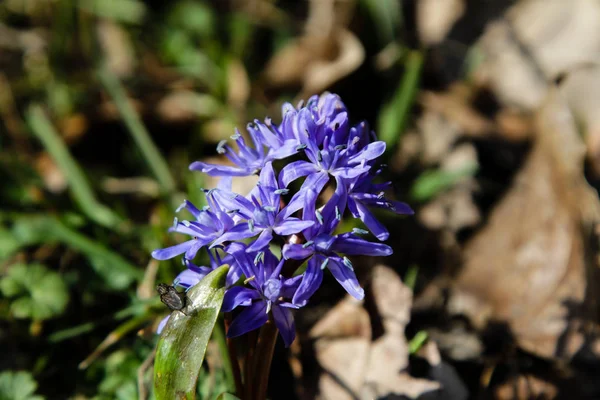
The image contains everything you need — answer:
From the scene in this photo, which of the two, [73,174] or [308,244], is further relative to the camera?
[73,174]

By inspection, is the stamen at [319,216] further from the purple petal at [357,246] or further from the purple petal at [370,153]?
the purple petal at [370,153]

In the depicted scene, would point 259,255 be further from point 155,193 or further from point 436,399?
point 155,193

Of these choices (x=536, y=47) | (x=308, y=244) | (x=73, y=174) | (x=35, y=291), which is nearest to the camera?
(x=308, y=244)

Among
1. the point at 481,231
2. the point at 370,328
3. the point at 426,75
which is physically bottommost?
the point at 481,231

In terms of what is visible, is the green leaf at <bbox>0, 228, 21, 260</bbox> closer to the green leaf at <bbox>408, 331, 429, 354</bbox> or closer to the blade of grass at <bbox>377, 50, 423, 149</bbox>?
the green leaf at <bbox>408, 331, 429, 354</bbox>

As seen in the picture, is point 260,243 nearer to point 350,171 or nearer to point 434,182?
point 350,171

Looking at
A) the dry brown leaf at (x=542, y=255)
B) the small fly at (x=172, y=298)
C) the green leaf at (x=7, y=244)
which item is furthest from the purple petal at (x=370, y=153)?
the green leaf at (x=7, y=244)

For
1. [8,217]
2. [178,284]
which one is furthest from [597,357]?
[8,217]

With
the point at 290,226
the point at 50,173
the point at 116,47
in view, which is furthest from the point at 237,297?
A: the point at 116,47
